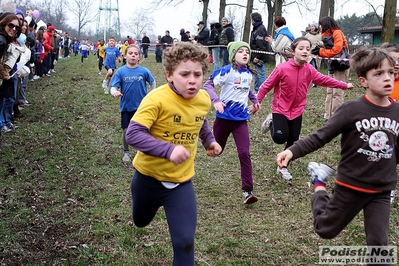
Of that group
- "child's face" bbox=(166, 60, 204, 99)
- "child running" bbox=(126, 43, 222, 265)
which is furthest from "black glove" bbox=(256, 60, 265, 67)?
"child's face" bbox=(166, 60, 204, 99)

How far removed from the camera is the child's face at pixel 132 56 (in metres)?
7.36

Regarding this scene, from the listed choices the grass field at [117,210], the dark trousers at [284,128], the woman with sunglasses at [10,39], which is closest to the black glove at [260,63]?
the grass field at [117,210]

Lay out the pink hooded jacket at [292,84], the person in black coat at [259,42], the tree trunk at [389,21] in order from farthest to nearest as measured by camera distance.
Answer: the tree trunk at [389,21] → the person in black coat at [259,42] → the pink hooded jacket at [292,84]

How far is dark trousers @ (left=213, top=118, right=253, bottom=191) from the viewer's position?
5.87 metres

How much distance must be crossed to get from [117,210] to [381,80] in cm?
362

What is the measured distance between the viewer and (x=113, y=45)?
1703 cm

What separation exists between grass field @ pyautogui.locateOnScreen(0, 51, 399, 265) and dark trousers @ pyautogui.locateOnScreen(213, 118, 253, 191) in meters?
0.39

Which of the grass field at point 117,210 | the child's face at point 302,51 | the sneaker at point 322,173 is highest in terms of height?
the child's face at point 302,51

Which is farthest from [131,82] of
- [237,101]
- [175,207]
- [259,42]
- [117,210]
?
[259,42]

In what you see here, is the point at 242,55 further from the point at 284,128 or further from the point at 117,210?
the point at 117,210

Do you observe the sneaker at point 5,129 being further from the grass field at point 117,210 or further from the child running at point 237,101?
Answer: the child running at point 237,101

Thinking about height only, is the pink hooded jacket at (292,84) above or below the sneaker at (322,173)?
above

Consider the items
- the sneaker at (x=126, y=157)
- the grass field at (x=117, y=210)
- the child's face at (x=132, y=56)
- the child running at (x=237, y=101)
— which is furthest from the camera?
the sneaker at (x=126, y=157)

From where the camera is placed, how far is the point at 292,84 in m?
6.26
